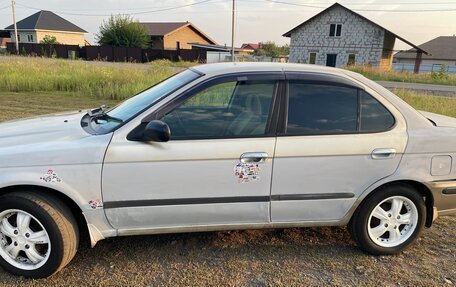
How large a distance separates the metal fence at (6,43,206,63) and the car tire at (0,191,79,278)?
4085 cm

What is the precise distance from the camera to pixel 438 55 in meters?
60.0

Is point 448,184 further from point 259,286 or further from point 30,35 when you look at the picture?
point 30,35

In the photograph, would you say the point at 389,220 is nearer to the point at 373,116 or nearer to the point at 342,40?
the point at 373,116

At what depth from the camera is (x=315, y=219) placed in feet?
11.0

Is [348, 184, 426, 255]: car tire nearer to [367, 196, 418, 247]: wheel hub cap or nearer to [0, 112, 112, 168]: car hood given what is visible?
[367, 196, 418, 247]: wheel hub cap

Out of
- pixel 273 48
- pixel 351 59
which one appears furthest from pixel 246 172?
pixel 273 48

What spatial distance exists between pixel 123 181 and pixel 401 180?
2323 mm

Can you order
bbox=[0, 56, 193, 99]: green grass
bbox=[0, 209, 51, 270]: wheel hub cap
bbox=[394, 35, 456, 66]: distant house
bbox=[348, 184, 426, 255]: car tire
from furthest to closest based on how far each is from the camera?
bbox=[394, 35, 456, 66]: distant house
bbox=[0, 56, 193, 99]: green grass
bbox=[348, 184, 426, 255]: car tire
bbox=[0, 209, 51, 270]: wheel hub cap

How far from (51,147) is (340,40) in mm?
46641

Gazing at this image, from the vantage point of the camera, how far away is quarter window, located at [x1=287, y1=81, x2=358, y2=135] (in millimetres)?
3203

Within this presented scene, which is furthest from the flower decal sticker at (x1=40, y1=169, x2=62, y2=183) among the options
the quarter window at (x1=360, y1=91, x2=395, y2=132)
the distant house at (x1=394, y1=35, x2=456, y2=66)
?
the distant house at (x1=394, y1=35, x2=456, y2=66)

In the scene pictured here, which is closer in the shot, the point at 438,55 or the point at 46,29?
the point at 438,55

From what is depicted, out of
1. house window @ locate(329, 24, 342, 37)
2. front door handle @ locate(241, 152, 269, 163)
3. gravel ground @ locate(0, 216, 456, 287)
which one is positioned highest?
house window @ locate(329, 24, 342, 37)

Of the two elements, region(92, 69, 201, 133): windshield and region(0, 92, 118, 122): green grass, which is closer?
region(92, 69, 201, 133): windshield
